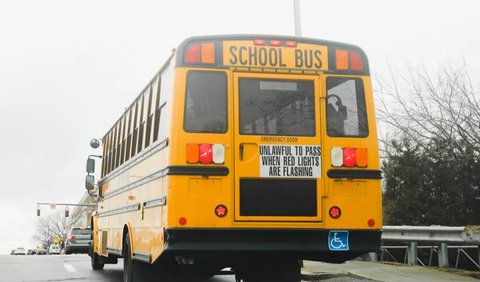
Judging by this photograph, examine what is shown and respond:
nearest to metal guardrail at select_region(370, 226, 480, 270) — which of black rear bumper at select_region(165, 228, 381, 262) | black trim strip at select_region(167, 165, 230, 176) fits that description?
black rear bumper at select_region(165, 228, 381, 262)

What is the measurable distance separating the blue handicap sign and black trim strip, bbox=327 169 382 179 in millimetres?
605

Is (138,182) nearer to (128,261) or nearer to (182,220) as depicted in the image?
(128,261)

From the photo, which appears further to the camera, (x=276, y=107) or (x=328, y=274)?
(x=328, y=274)

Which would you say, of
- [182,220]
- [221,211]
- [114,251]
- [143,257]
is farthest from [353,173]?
[114,251]

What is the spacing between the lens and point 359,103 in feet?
24.8

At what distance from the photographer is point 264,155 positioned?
7.07m

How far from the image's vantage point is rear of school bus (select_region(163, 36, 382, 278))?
22.5ft

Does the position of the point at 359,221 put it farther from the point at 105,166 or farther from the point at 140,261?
the point at 105,166

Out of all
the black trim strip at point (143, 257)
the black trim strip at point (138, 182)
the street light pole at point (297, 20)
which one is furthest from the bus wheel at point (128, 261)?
the street light pole at point (297, 20)

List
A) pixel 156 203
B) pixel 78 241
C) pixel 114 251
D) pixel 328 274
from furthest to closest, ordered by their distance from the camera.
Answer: pixel 78 241
pixel 328 274
pixel 114 251
pixel 156 203

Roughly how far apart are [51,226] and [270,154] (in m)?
152

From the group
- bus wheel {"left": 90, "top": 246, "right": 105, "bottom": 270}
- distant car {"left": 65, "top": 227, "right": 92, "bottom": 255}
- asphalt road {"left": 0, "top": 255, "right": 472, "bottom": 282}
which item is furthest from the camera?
distant car {"left": 65, "top": 227, "right": 92, "bottom": 255}

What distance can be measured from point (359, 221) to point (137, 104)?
13.3 ft

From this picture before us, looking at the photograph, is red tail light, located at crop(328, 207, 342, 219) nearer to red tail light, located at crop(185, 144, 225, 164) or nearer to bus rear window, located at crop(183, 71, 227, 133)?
red tail light, located at crop(185, 144, 225, 164)
